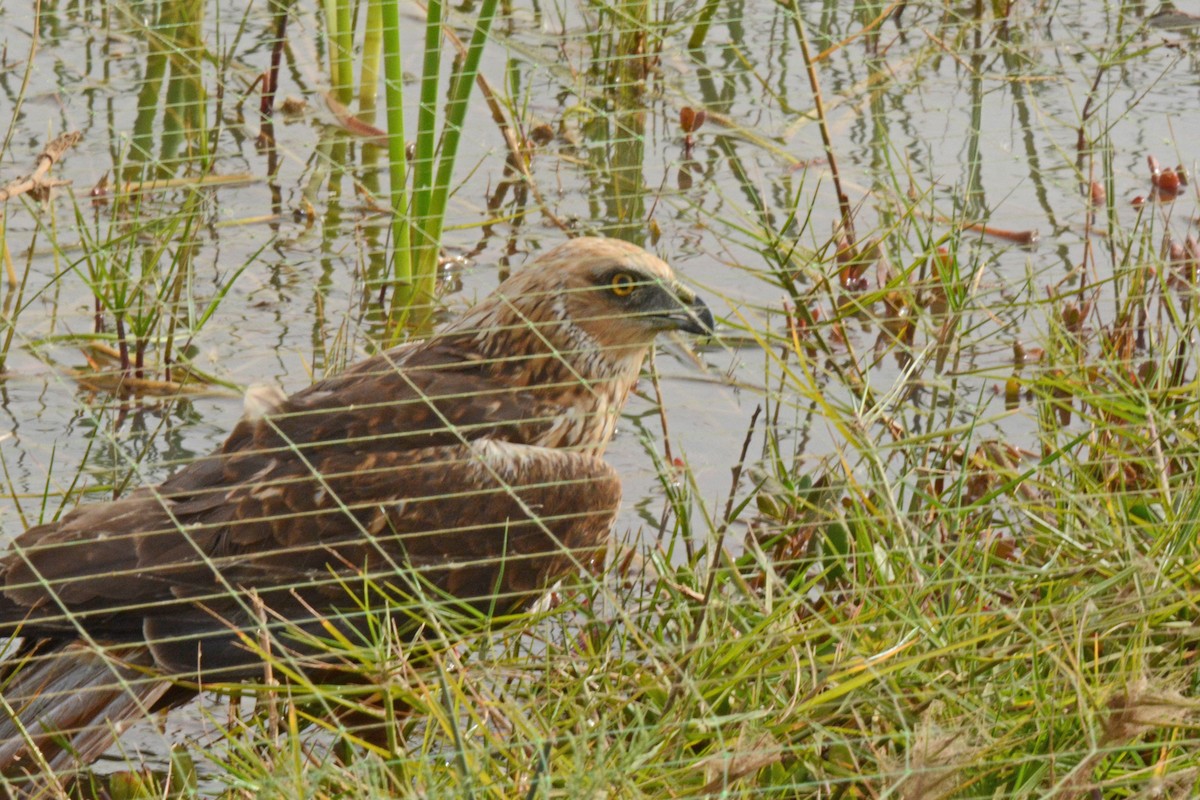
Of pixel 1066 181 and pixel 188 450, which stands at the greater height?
pixel 1066 181

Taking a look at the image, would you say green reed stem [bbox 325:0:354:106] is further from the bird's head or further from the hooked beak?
the hooked beak

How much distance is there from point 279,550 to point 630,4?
8.64 feet

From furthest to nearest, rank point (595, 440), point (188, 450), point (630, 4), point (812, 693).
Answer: point (630, 4) < point (188, 450) < point (595, 440) < point (812, 693)

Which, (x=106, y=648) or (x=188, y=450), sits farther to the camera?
(x=188, y=450)

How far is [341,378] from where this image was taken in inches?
165

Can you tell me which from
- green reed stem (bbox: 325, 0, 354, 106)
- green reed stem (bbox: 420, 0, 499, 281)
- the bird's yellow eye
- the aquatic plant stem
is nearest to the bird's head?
the bird's yellow eye

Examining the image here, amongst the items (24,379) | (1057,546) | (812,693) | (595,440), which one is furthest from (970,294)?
(24,379)

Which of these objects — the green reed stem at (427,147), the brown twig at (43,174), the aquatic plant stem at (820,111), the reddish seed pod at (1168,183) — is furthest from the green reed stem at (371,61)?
the reddish seed pod at (1168,183)

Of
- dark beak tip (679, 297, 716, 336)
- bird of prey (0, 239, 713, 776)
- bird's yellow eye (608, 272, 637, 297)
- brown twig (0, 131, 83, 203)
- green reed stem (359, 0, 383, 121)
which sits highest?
green reed stem (359, 0, 383, 121)

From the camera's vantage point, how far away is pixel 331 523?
3.83 m

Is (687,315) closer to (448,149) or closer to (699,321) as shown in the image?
(699,321)

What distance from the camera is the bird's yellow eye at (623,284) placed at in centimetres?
435

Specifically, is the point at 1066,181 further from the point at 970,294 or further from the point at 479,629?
the point at 479,629

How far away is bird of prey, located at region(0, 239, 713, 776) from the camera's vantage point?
3631mm
